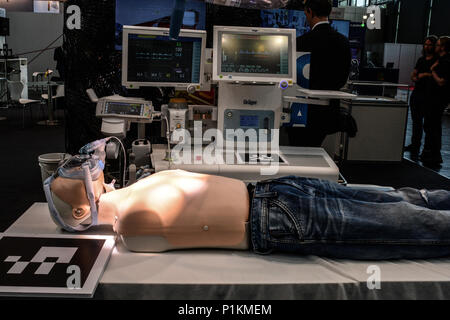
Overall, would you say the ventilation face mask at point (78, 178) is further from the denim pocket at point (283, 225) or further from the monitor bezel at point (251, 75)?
the monitor bezel at point (251, 75)

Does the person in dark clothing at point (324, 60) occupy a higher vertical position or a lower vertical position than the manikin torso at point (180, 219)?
higher

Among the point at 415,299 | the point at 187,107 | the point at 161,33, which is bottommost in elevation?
the point at 415,299

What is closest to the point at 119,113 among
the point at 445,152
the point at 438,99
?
the point at 438,99

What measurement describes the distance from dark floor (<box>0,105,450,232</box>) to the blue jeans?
2.23 metres

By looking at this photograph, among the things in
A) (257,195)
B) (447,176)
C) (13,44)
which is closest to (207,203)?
(257,195)

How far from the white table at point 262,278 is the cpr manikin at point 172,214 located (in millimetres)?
61

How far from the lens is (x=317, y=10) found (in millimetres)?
2881

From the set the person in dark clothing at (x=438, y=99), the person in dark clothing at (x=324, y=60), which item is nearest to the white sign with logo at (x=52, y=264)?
the person in dark clothing at (x=324, y=60)

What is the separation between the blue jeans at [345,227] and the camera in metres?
1.43

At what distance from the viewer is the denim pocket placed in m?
1.44

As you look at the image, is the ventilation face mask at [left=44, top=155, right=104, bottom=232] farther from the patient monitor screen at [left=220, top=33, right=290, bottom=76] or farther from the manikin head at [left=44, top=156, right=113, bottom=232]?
the patient monitor screen at [left=220, top=33, right=290, bottom=76]

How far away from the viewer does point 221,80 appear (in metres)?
2.37
